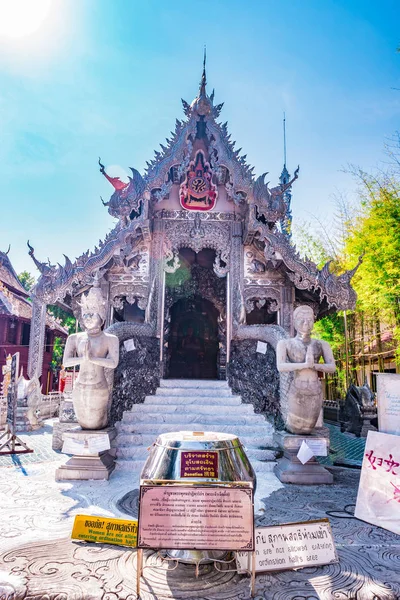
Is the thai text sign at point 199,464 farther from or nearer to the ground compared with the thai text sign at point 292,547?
farther from the ground

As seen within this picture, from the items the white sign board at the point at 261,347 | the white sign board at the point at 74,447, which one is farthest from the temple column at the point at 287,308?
the white sign board at the point at 74,447

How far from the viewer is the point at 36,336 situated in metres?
6.42

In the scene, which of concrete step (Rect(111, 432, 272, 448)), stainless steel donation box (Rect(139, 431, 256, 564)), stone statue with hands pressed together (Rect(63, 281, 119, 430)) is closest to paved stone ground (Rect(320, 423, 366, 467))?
concrete step (Rect(111, 432, 272, 448))

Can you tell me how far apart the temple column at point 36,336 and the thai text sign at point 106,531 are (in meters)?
4.33

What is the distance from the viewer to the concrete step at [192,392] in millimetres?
6773

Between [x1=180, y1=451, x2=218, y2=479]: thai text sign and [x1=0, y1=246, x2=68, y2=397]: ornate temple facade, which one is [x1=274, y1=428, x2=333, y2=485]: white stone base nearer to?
[x1=180, y1=451, x2=218, y2=479]: thai text sign

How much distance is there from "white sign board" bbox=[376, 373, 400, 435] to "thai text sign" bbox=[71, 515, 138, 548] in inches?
88.3

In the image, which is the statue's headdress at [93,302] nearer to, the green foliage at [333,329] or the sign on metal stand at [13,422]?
the sign on metal stand at [13,422]

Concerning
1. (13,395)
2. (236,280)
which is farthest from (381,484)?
(13,395)

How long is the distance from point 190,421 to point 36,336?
10.0 ft

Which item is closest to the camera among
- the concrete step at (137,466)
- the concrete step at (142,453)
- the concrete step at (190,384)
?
the concrete step at (137,466)

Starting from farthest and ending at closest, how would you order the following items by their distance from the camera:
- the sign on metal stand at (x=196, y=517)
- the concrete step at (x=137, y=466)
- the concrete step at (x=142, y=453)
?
the concrete step at (x=142, y=453) → the concrete step at (x=137, y=466) → the sign on metal stand at (x=196, y=517)

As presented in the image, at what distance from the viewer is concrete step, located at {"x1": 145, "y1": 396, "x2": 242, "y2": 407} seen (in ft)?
21.2

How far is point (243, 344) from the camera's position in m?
7.07
